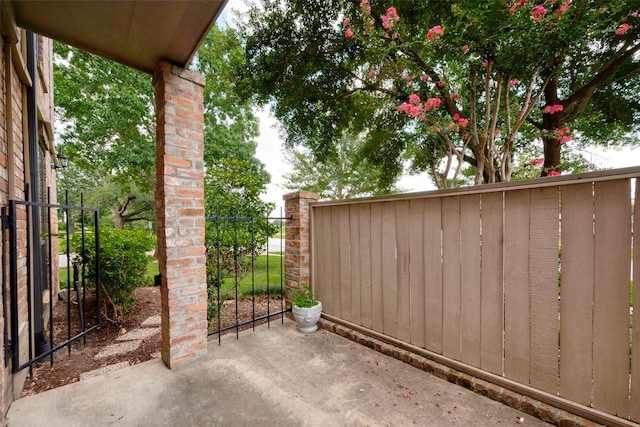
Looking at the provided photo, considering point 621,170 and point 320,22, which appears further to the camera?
point 320,22

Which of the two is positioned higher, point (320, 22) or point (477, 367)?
point (320, 22)

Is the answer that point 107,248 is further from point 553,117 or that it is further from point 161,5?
point 553,117

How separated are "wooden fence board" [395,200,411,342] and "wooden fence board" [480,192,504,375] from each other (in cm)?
62

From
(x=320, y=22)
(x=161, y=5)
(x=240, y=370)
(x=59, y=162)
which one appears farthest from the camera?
(x=59, y=162)

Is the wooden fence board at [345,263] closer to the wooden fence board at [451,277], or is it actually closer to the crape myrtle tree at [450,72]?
the wooden fence board at [451,277]

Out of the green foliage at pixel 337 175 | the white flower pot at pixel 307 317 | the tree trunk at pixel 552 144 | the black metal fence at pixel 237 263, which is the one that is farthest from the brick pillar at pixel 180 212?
the green foliage at pixel 337 175

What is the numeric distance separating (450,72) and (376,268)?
4.65 meters

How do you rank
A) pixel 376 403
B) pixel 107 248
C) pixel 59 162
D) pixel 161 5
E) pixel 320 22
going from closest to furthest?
pixel 161 5
pixel 376 403
pixel 107 248
pixel 320 22
pixel 59 162

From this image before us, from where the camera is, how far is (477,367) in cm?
202

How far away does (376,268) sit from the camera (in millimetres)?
2703

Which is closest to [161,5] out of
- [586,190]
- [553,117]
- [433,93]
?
[586,190]

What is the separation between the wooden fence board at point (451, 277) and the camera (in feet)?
7.00

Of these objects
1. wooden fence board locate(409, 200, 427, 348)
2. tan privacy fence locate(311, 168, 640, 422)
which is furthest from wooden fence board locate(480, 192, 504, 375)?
wooden fence board locate(409, 200, 427, 348)

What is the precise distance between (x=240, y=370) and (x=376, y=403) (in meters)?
1.14
